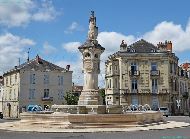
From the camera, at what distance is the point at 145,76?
2404 inches

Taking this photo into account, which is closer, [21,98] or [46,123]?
[46,123]

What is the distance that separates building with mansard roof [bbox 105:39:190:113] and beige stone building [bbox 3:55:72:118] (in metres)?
9.69

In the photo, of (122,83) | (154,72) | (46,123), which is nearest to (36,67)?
(122,83)

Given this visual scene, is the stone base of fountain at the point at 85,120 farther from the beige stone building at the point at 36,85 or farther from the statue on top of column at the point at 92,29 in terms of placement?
the beige stone building at the point at 36,85

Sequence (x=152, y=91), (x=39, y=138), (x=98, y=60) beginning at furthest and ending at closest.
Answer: (x=152, y=91)
(x=98, y=60)
(x=39, y=138)

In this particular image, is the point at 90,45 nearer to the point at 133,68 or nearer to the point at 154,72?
the point at 133,68

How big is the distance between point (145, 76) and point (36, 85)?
59.3ft

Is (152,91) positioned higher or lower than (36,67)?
lower

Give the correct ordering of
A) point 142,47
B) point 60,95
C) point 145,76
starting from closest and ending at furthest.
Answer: point 145,76 < point 142,47 < point 60,95

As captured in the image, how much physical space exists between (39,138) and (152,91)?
4593 centimetres

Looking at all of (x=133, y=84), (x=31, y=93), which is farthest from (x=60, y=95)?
(x=133, y=84)

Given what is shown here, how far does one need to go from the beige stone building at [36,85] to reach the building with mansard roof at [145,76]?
9.69m

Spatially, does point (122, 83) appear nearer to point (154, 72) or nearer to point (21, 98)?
point (154, 72)

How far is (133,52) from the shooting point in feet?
199
